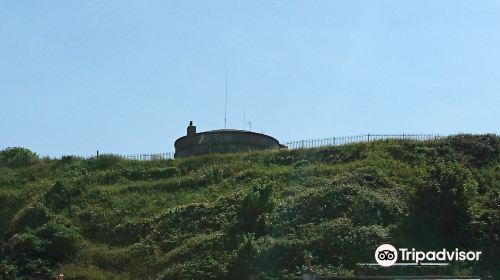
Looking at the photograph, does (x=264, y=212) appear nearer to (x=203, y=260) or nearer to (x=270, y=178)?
(x=203, y=260)

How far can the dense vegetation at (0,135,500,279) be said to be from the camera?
29.2 metres

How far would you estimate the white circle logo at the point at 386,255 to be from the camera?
1067 inches

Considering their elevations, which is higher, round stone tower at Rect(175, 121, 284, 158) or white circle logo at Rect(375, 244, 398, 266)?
round stone tower at Rect(175, 121, 284, 158)

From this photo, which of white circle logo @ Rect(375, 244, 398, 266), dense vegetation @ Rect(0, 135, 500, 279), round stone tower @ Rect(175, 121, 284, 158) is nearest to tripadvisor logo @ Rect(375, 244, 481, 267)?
white circle logo @ Rect(375, 244, 398, 266)

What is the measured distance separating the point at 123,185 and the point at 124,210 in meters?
3.82

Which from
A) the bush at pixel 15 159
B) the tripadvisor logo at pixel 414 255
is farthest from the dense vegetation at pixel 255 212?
the bush at pixel 15 159

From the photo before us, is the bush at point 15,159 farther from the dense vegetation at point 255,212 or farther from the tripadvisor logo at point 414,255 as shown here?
the tripadvisor logo at point 414,255

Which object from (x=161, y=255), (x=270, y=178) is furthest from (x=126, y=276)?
(x=270, y=178)

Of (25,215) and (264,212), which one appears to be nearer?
(264,212)

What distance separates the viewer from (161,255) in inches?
1241

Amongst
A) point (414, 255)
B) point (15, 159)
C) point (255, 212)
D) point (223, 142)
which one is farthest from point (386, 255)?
point (15, 159)

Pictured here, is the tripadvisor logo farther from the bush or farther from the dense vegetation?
the bush

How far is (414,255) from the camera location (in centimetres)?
2714

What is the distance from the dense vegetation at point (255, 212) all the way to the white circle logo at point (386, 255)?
1.59 feet
